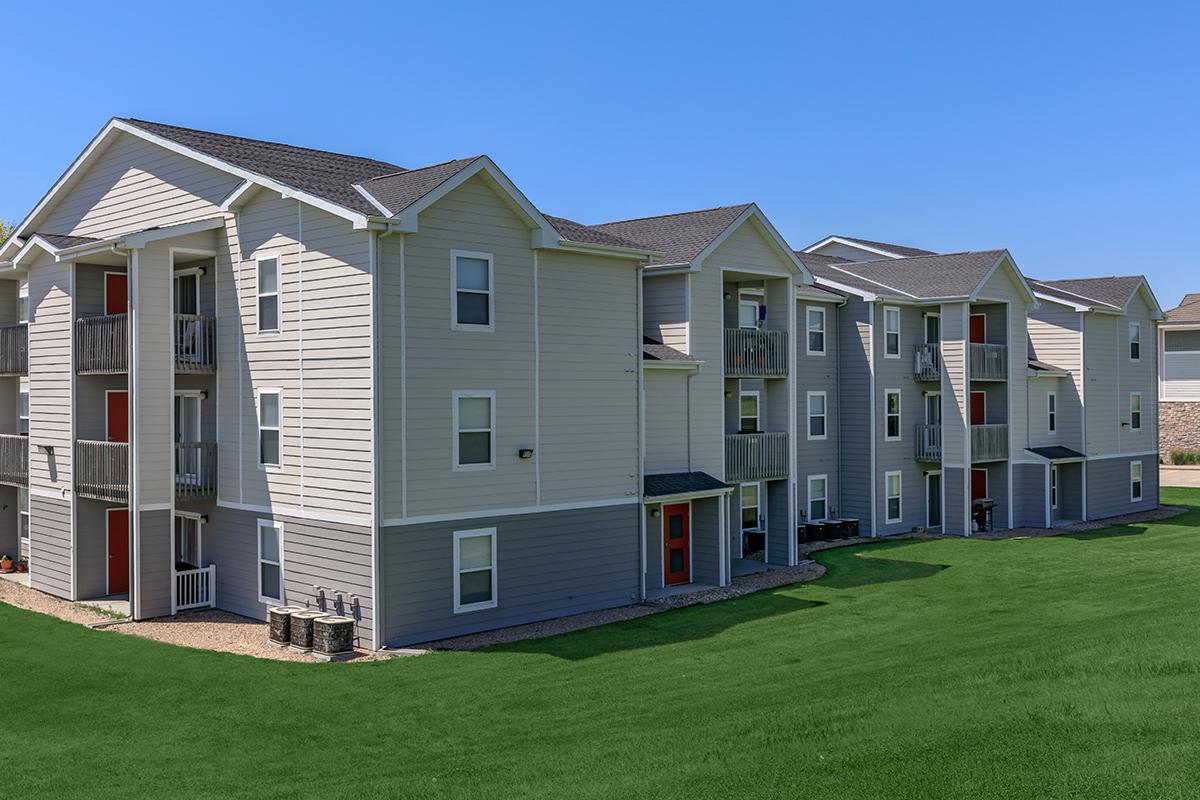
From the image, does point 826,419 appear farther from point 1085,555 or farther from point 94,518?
point 94,518

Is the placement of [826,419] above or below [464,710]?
above

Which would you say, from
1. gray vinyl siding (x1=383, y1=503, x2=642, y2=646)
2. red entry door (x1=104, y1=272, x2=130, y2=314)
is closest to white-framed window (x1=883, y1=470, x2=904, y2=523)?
gray vinyl siding (x1=383, y1=503, x2=642, y2=646)

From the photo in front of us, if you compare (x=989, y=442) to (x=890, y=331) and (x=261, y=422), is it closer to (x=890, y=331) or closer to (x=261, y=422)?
(x=890, y=331)

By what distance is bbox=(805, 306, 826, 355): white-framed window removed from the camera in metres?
33.8

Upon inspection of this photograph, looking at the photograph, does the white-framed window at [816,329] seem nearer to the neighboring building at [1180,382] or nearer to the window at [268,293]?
the window at [268,293]

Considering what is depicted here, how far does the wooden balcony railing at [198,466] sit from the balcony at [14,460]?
20.7 feet

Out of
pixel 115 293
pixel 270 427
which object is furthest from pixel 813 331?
pixel 115 293

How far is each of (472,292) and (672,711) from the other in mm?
9471

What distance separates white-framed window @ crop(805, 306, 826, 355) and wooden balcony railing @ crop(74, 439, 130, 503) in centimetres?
2026

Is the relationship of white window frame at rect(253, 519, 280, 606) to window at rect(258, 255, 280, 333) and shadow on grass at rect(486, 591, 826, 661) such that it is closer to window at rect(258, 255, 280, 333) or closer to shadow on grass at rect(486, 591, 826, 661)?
window at rect(258, 255, 280, 333)

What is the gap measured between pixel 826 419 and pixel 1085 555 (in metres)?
8.54

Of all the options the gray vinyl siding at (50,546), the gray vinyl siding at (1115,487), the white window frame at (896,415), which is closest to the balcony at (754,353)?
the white window frame at (896,415)

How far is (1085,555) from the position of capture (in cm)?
2981

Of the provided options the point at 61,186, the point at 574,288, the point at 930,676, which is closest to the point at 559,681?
the point at 930,676
